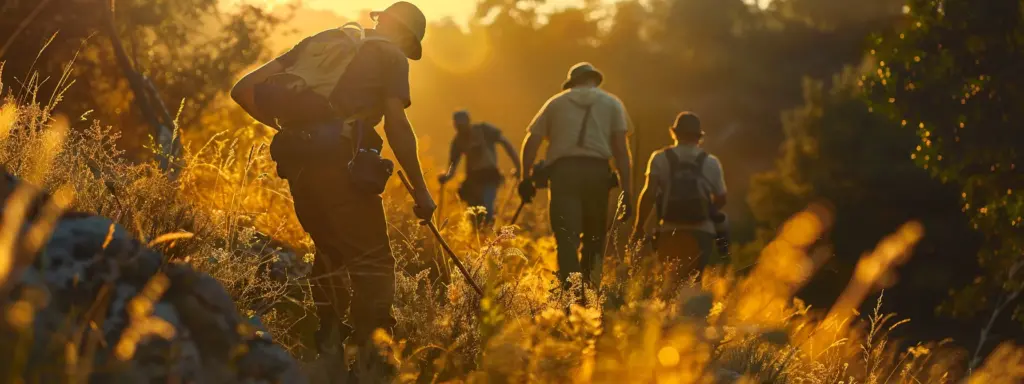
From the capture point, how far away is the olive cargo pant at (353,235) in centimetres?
424

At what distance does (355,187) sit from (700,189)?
399 cm

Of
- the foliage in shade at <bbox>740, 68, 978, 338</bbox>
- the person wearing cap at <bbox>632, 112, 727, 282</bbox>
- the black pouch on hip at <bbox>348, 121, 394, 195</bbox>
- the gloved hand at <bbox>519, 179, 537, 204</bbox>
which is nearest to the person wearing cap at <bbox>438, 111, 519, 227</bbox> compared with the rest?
the gloved hand at <bbox>519, 179, 537, 204</bbox>

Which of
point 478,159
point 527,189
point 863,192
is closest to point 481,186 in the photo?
point 478,159

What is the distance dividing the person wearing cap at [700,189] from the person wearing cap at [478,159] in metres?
4.88

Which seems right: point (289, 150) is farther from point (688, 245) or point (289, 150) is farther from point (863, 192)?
point (863, 192)

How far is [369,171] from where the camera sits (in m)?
4.16

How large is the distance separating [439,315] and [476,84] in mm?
86597

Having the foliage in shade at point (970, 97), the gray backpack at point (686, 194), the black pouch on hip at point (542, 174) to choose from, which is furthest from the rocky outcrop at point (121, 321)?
the foliage in shade at point (970, 97)

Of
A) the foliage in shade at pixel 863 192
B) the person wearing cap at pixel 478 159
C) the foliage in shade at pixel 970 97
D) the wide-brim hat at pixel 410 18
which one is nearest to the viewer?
the wide-brim hat at pixel 410 18

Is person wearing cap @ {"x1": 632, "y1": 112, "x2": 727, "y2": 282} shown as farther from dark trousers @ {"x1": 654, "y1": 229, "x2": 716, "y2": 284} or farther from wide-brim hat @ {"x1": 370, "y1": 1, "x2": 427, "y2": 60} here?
wide-brim hat @ {"x1": 370, "y1": 1, "x2": 427, "y2": 60}

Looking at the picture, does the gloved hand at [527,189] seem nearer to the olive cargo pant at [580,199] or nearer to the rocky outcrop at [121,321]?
the olive cargo pant at [580,199]

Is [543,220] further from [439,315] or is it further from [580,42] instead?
[580,42]

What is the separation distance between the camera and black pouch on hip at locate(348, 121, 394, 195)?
4.16 meters

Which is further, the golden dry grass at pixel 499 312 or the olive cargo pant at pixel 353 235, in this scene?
the olive cargo pant at pixel 353 235
